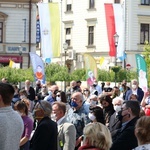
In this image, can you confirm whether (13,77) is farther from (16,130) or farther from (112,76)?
(16,130)

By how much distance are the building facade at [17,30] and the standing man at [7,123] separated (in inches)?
1618

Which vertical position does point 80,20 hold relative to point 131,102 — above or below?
above

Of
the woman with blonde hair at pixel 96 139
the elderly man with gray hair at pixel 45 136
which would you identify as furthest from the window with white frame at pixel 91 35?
the woman with blonde hair at pixel 96 139

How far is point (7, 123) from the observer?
730 cm

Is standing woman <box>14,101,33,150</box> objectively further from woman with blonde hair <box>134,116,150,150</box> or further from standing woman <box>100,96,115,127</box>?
woman with blonde hair <box>134,116,150,150</box>

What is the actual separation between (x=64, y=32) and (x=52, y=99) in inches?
1702

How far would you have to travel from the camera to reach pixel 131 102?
31.7ft

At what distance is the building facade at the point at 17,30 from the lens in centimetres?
4847

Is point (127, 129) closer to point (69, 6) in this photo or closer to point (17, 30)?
point (17, 30)

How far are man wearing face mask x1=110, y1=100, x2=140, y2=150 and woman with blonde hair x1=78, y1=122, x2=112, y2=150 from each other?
163cm

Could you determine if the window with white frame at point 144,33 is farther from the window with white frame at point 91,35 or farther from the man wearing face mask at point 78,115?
the man wearing face mask at point 78,115

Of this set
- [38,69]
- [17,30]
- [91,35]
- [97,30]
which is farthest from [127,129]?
[91,35]

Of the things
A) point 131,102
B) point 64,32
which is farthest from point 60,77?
point 131,102

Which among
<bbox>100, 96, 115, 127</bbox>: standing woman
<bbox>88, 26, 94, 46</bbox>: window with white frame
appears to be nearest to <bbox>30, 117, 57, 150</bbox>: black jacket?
<bbox>100, 96, 115, 127</bbox>: standing woman
